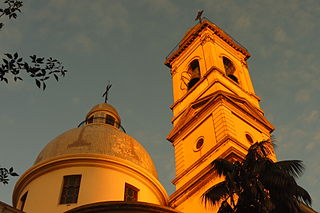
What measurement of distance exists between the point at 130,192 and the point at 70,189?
3.03 m

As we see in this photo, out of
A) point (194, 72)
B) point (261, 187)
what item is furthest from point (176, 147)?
point (261, 187)

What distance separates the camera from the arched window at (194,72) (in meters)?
40.8

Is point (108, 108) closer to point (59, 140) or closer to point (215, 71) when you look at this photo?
point (59, 140)

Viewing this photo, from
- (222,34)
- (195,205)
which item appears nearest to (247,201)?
(195,205)

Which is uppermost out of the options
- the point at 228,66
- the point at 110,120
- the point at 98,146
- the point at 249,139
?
the point at 228,66

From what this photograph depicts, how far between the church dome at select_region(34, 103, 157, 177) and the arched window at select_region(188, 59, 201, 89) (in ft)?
52.8

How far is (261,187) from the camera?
13.3 meters

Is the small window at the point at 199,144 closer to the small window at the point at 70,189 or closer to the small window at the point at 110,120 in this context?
the small window at the point at 110,120

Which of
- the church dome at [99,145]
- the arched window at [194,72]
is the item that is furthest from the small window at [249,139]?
the arched window at [194,72]

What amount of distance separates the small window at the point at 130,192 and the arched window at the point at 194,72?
19597 millimetres

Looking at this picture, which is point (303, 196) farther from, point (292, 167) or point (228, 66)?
point (228, 66)

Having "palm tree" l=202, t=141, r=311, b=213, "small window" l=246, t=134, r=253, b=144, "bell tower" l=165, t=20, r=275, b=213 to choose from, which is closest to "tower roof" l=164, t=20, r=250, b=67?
"bell tower" l=165, t=20, r=275, b=213

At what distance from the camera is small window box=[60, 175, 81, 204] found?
20750 mm

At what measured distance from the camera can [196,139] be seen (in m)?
32.7
